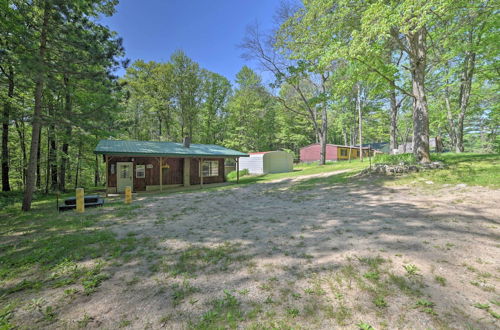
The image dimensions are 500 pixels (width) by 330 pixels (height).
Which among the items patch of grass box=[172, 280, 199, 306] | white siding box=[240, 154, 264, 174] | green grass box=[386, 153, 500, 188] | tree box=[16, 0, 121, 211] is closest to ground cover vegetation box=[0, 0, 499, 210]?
tree box=[16, 0, 121, 211]

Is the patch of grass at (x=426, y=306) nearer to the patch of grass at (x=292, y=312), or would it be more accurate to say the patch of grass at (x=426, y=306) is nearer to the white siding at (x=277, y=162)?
the patch of grass at (x=292, y=312)

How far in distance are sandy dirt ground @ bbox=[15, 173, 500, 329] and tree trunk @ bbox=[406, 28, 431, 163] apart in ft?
15.8

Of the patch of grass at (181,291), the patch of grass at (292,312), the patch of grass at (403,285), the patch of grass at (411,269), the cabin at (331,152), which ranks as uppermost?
the cabin at (331,152)

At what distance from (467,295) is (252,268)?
2.47 meters

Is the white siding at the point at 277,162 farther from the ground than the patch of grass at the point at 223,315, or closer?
farther from the ground

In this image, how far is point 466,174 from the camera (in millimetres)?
7367

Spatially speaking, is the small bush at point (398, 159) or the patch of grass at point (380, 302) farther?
the small bush at point (398, 159)

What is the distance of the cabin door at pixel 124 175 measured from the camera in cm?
1285

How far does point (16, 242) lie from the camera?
441cm

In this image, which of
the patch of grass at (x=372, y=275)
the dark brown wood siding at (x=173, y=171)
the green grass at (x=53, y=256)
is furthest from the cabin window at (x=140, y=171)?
the patch of grass at (x=372, y=275)

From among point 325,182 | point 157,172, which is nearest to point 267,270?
point 325,182

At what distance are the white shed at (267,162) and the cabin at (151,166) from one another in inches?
222

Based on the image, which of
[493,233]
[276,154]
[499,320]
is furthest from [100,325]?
[276,154]

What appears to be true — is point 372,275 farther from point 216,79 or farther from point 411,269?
point 216,79
